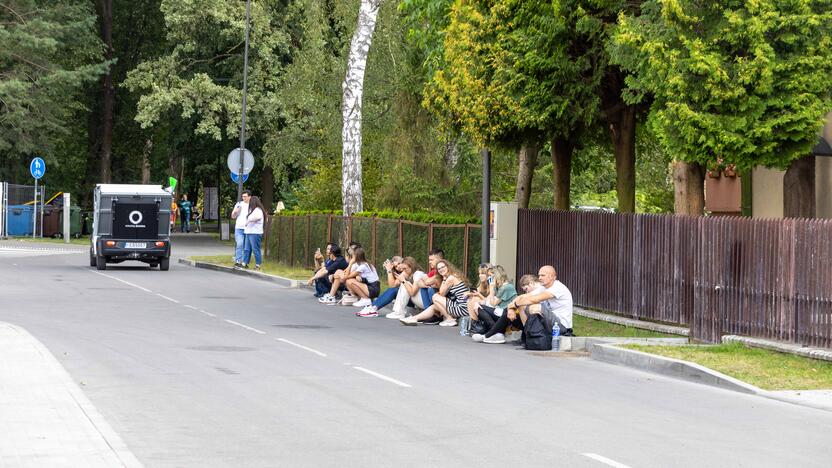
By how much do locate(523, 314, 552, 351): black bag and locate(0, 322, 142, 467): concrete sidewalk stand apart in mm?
7041

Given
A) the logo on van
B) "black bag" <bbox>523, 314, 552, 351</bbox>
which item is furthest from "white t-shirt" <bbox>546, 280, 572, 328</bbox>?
the logo on van

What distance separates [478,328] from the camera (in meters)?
21.2

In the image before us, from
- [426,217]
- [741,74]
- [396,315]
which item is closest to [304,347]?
[396,315]

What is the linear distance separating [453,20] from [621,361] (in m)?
10.3

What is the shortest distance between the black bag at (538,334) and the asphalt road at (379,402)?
0.40 metres

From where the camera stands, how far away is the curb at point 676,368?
1483 centimetres

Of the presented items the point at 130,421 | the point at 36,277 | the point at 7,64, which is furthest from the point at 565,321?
the point at 7,64

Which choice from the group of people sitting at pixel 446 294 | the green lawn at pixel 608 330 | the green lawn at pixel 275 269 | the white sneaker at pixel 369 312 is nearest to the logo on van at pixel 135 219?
the green lawn at pixel 275 269

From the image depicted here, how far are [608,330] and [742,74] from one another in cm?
482

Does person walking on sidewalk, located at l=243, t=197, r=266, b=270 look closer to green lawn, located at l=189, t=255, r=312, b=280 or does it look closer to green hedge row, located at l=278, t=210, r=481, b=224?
green lawn, located at l=189, t=255, r=312, b=280

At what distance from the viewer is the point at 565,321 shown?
19.9m

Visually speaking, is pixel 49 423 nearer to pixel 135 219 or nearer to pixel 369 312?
pixel 369 312

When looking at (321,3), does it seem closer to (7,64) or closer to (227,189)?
(7,64)

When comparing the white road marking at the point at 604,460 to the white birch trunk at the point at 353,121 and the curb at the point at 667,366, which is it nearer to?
the curb at the point at 667,366
